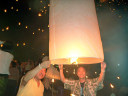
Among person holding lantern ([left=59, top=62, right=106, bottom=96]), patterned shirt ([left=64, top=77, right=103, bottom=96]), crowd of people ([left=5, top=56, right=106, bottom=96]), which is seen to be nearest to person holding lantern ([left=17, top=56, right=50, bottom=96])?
crowd of people ([left=5, top=56, right=106, bottom=96])

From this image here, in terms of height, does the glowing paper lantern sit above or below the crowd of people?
above

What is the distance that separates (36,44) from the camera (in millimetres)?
2064

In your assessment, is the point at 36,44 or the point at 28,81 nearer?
the point at 28,81

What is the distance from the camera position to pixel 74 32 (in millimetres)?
774

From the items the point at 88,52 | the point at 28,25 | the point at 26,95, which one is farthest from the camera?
the point at 28,25

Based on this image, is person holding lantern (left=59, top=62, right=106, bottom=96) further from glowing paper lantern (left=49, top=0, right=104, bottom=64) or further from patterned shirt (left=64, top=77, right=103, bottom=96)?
glowing paper lantern (left=49, top=0, right=104, bottom=64)

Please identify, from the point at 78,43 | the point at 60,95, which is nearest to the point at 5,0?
the point at 78,43

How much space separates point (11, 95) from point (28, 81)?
60 cm

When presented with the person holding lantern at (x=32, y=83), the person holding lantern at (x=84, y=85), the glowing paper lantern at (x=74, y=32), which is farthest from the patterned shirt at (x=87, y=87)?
the glowing paper lantern at (x=74, y=32)

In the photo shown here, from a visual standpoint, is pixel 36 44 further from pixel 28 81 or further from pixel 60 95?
pixel 60 95

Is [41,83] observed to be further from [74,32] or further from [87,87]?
[74,32]

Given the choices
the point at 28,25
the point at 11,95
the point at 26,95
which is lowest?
the point at 11,95

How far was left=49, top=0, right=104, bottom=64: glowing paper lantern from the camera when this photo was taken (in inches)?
29.8

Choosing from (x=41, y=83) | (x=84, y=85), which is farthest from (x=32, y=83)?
(x=84, y=85)
